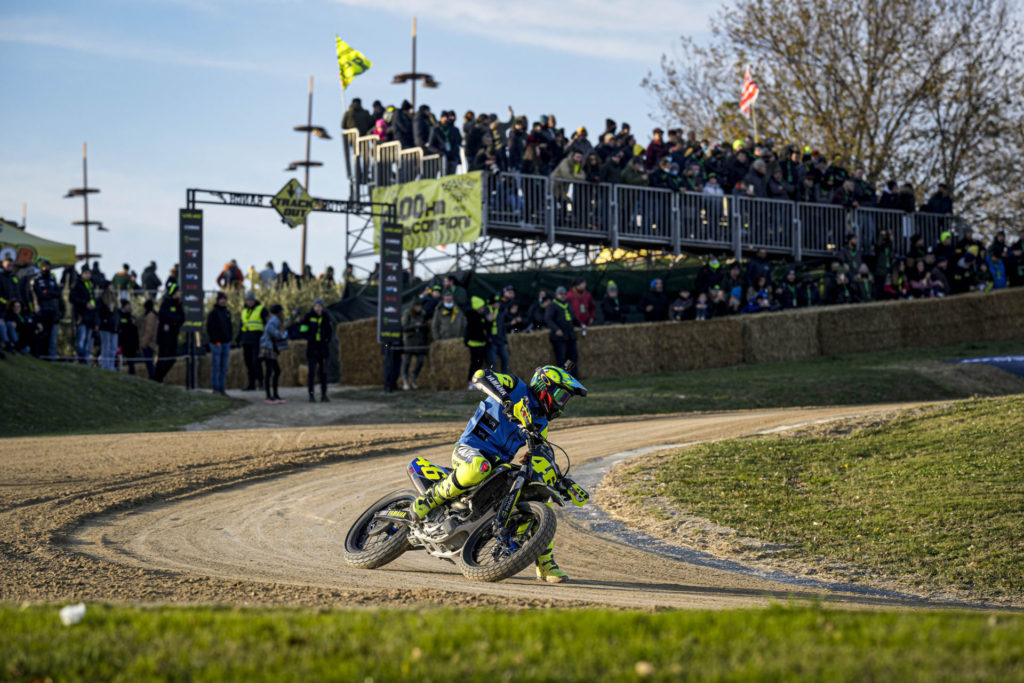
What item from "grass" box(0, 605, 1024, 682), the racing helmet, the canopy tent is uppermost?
the canopy tent

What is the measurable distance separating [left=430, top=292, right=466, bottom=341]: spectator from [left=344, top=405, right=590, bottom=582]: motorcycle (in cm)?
1459

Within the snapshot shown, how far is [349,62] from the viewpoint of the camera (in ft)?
97.7

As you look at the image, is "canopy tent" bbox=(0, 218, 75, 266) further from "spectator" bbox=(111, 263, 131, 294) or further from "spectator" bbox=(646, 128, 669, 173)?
"spectator" bbox=(646, 128, 669, 173)

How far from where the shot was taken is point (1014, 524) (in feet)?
32.9

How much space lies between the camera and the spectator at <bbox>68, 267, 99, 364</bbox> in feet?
74.2

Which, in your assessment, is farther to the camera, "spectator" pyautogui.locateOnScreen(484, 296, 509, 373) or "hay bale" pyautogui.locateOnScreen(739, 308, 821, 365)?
"hay bale" pyautogui.locateOnScreen(739, 308, 821, 365)

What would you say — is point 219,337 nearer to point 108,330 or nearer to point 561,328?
point 108,330

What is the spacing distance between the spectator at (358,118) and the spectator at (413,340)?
646 centimetres

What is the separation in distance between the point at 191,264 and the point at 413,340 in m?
5.10

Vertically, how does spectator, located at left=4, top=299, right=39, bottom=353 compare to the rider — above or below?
above

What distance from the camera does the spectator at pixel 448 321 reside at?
23.6 m

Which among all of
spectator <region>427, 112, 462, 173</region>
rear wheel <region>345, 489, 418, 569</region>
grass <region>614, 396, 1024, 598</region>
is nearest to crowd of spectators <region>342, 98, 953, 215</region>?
spectator <region>427, 112, 462, 173</region>

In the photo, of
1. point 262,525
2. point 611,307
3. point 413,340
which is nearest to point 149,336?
point 413,340

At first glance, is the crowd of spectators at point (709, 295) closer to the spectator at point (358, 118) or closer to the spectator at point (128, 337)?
the spectator at point (358, 118)
